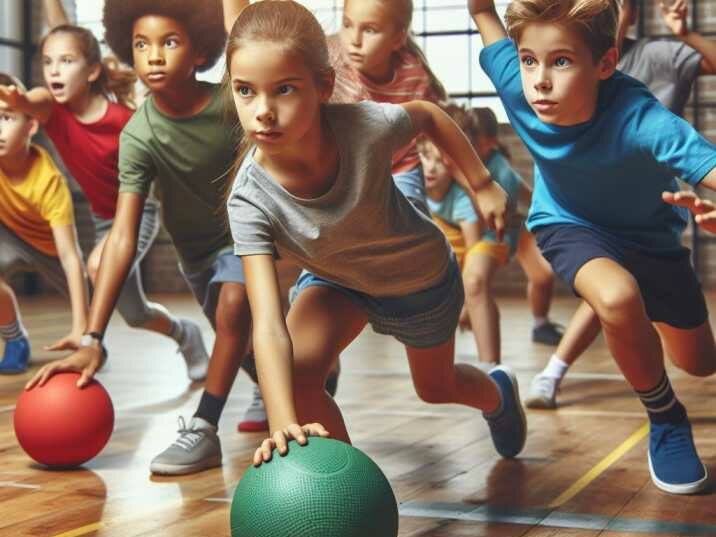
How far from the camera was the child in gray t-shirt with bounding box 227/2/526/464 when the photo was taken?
2.41 meters

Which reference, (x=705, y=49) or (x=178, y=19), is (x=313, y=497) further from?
(x=705, y=49)

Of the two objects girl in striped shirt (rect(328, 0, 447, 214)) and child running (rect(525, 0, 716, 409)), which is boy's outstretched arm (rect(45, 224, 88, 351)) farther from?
child running (rect(525, 0, 716, 409))

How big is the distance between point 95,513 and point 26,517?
0.51ft

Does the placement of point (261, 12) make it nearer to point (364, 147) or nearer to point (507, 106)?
point (364, 147)

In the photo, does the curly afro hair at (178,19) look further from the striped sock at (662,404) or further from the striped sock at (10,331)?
the striped sock at (10,331)

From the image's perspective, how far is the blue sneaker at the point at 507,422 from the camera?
338 centimetres

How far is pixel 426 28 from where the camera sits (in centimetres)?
1223

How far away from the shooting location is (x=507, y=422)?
340 cm

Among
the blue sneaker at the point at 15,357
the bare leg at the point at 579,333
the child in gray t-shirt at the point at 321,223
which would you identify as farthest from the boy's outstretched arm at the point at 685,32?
the blue sneaker at the point at 15,357

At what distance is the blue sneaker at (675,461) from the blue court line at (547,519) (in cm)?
32

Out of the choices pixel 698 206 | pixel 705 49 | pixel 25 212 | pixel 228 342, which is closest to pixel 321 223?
pixel 698 206

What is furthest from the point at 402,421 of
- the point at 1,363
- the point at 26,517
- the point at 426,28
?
the point at 426,28

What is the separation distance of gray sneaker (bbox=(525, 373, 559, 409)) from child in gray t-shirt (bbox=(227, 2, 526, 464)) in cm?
137

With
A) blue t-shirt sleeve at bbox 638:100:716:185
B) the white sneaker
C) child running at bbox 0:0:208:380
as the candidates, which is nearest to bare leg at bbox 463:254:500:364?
the white sneaker
